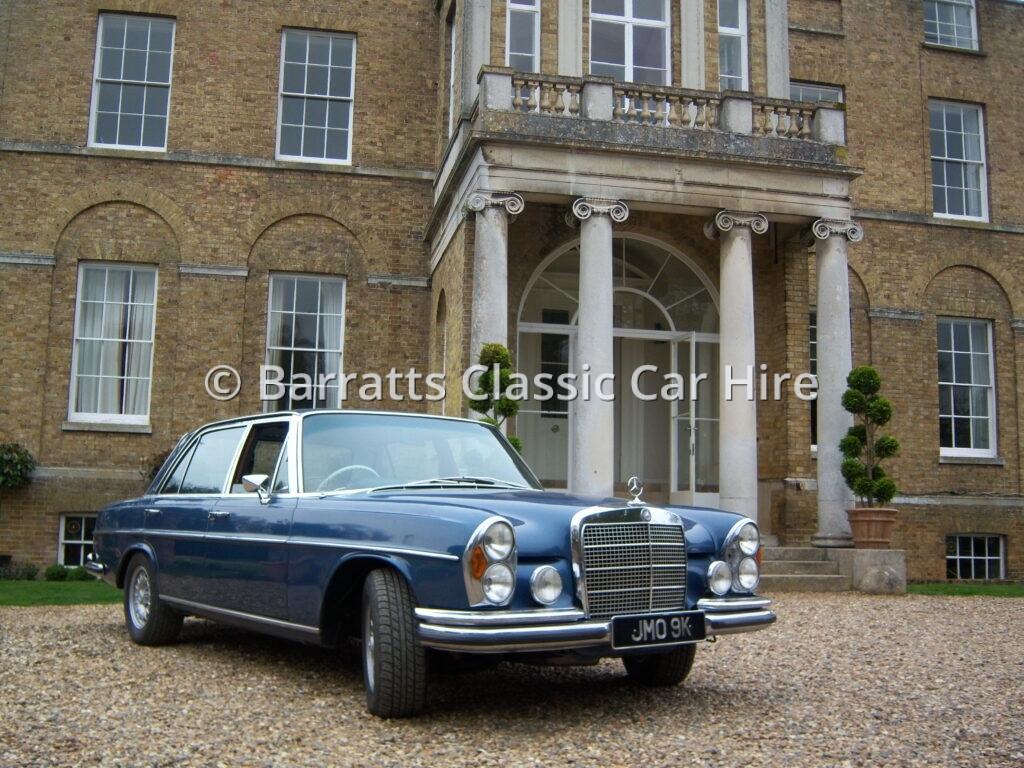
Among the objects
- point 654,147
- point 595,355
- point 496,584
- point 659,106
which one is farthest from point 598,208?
point 496,584

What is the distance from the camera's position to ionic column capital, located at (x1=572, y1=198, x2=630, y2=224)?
12414 mm

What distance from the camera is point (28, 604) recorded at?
10.4 meters

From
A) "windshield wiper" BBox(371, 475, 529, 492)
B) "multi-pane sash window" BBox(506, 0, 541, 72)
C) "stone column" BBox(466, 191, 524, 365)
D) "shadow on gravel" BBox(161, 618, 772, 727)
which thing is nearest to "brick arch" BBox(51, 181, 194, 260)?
"stone column" BBox(466, 191, 524, 365)

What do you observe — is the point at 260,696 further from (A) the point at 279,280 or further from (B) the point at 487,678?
(A) the point at 279,280

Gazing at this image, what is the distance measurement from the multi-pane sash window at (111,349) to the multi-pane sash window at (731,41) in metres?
9.32

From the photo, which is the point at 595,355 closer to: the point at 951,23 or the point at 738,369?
the point at 738,369

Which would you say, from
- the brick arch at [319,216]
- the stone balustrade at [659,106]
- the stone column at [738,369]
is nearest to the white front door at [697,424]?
the stone column at [738,369]

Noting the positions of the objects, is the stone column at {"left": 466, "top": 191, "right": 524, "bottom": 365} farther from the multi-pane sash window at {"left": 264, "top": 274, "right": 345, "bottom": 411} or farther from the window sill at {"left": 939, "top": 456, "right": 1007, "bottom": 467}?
the window sill at {"left": 939, "top": 456, "right": 1007, "bottom": 467}

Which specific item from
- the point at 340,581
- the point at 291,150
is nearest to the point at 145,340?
the point at 291,150

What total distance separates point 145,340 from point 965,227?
46.6 ft

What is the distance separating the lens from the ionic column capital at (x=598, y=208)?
489 inches

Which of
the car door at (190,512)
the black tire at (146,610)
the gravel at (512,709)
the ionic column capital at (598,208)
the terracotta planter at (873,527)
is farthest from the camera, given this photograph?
the ionic column capital at (598,208)

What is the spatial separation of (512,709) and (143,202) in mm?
12830

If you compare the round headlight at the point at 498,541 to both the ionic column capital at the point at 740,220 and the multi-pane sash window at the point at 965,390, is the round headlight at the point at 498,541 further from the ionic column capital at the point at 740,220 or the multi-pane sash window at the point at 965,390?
the multi-pane sash window at the point at 965,390
